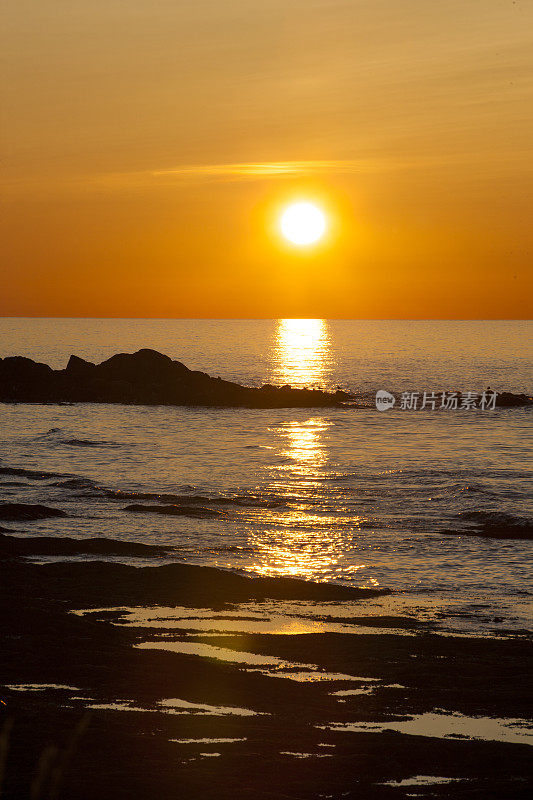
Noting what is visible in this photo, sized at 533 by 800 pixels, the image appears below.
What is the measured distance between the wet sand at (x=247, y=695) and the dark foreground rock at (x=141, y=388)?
7120cm

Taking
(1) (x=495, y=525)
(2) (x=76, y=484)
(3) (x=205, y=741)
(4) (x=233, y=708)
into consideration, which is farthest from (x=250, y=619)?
(2) (x=76, y=484)

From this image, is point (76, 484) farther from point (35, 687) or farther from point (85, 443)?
point (35, 687)

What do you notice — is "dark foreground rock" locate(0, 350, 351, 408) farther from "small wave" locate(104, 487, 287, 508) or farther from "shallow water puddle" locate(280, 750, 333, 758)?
"shallow water puddle" locate(280, 750, 333, 758)

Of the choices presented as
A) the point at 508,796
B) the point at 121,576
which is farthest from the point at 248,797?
the point at 121,576

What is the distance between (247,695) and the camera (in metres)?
13.2

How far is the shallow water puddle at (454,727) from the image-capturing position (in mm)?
11773

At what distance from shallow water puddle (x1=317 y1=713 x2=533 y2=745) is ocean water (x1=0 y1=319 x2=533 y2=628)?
5.95 m

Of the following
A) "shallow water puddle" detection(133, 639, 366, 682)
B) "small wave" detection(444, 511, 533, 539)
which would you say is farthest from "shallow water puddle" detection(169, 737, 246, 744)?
"small wave" detection(444, 511, 533, 539)

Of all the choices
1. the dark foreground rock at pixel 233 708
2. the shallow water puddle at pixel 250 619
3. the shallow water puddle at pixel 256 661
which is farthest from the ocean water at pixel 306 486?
the shallow water puddle at pixel 256 661

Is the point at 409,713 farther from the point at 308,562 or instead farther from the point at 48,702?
the point at 308,562

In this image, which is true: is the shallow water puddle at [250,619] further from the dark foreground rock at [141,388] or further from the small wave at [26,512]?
the dark foreground rock at [141,388]

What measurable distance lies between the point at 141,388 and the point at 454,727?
8243cm

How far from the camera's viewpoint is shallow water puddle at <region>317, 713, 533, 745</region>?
1177cm

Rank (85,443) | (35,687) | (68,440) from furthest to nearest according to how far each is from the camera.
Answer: (68,440) → (85,443) → (35,687)
